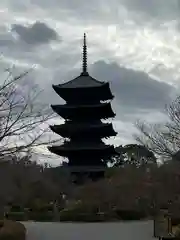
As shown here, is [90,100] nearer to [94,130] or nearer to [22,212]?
[94,130]

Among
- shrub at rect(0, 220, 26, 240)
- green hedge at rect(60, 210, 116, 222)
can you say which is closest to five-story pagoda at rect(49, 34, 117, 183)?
green hedge at rect(60, 210, 116, 222)

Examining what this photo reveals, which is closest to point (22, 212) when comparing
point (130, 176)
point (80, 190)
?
point (80, 190)

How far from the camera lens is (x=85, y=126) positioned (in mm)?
51125

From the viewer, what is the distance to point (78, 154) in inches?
2016

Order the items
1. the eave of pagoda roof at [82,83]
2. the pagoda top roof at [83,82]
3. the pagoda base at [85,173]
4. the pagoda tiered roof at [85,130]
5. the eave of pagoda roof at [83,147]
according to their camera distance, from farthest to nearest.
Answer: the pagoda top roof at [83,82], the eave of pagoda roof at [82,83], the pagoda tiered roof at [85,130], the eave of pagoda roof at [83,147], the pagoda base at [85,173]

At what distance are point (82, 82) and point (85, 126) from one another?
16.1 feet

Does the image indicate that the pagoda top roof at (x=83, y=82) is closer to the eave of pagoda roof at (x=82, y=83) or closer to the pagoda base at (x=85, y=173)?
the eave of pagoda roof at (x=82, y=83)

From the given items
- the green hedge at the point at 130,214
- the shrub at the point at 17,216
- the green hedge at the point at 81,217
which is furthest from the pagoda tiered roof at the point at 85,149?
the green hedge at the point at 81,217

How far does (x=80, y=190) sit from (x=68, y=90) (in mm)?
12017

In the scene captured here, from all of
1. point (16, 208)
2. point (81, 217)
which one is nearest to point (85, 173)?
point (16, 208)

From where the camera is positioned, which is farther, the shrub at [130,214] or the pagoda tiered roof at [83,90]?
the pagoda tiered roof at [83,90]

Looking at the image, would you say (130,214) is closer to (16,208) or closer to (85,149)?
(16,208)

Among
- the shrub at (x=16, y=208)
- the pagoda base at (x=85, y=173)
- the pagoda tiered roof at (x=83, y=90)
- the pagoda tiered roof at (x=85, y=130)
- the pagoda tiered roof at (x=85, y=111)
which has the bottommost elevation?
the shrub at (x=16, y=208)

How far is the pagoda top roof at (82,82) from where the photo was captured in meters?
52.3
